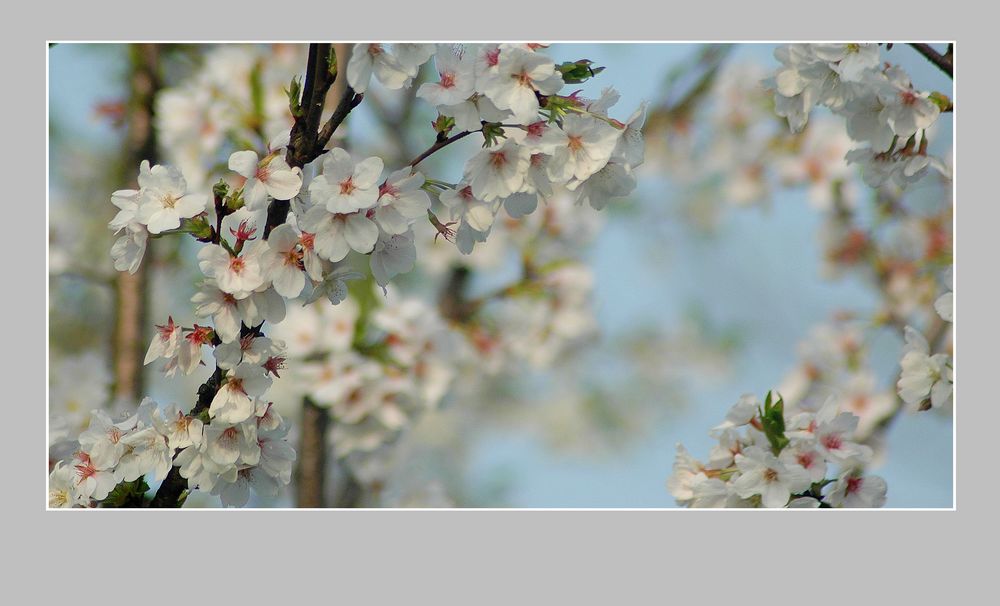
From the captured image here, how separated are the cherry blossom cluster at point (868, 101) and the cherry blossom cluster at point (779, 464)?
0.34 metres

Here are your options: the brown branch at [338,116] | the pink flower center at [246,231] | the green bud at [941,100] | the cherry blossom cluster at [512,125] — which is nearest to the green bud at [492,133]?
the cherry blossom cluster at [512,125]

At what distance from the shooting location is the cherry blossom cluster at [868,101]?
1.18 metres

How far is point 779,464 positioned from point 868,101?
1.61 feet

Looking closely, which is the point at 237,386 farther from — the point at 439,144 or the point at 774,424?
the point at 774,424

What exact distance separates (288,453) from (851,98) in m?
0.83

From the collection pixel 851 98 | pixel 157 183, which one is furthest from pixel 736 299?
pixel 157 183

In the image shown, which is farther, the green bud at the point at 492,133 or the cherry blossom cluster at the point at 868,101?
the cherry blossom cluster at the point at 868,101

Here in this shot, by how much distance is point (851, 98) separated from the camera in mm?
1194

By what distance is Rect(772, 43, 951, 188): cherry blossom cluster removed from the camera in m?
1.18

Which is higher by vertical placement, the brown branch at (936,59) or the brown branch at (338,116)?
the brown branch at (936,59)

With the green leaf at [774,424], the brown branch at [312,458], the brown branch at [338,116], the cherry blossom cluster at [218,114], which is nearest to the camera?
the brown branch at [338,116]

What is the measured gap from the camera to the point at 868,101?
122cm

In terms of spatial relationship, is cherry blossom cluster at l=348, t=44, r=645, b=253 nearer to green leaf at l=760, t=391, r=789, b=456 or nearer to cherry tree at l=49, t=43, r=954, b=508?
cherry tree at l=49, t=43, r=954, b=508

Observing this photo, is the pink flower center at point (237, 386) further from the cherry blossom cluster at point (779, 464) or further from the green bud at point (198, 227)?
the cherry blossom cluster at point (779, 464)
